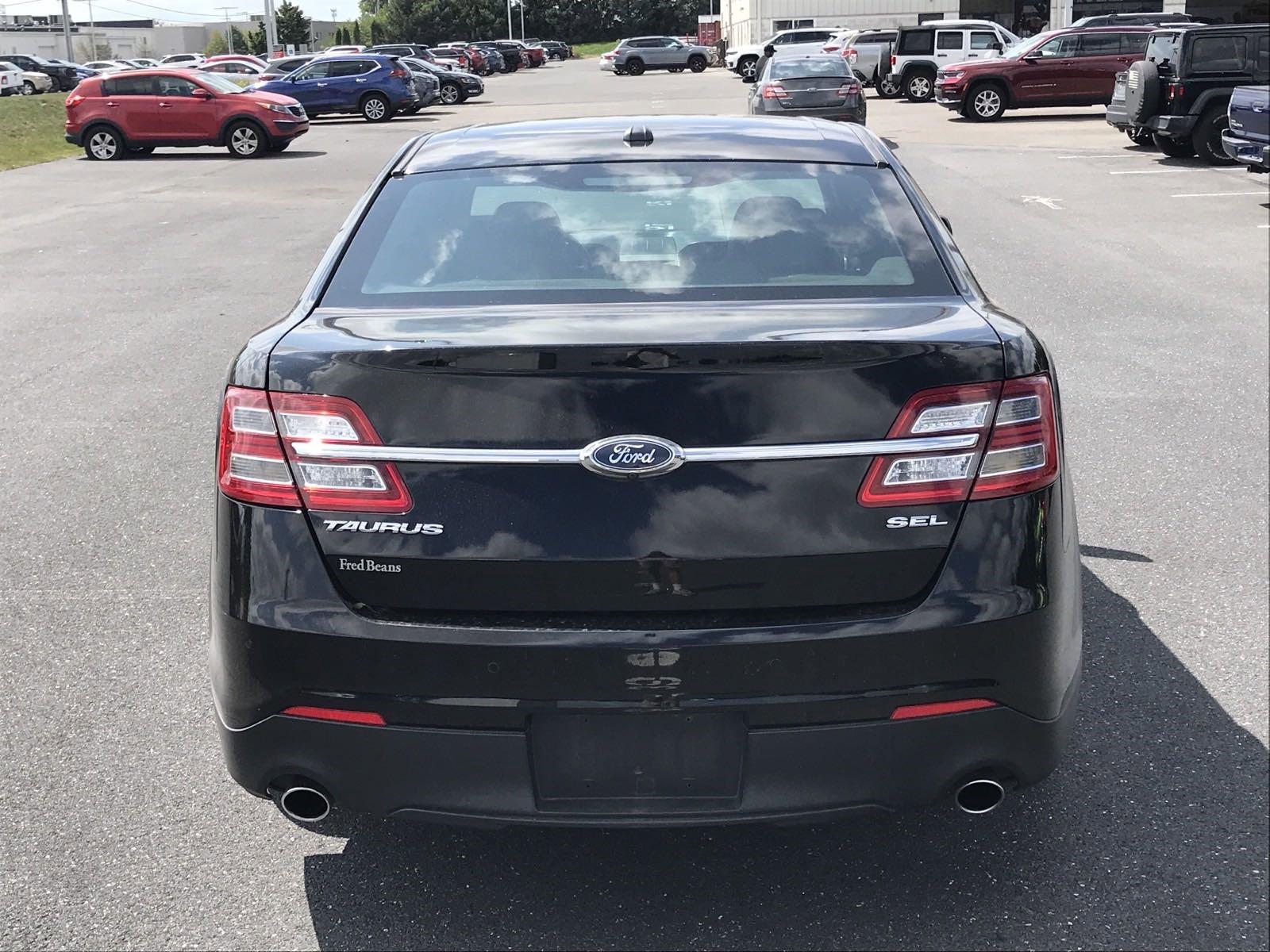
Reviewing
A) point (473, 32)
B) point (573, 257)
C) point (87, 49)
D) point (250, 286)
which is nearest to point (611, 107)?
point (250, 286)

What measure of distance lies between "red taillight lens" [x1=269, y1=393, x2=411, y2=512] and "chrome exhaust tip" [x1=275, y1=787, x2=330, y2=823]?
1.98 feet

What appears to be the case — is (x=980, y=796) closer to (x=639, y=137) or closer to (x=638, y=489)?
(x=638, y=489)

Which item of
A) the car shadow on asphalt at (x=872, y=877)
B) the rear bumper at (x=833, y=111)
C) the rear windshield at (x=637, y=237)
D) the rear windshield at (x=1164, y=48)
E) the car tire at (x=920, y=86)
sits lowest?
the car tire at (x=920, y=86)

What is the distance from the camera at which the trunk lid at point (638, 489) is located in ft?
8.21

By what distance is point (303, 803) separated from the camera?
109 inches

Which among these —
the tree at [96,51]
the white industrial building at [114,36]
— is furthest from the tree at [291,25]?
the tree at [96,51]

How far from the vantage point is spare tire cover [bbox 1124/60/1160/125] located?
20281 mm

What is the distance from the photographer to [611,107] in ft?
118

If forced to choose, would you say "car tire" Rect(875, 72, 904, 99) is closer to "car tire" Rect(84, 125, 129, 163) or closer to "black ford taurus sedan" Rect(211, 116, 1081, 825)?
"car tire" Rect(84, 125, 129, 163)

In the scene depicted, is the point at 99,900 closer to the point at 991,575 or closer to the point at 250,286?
the point at 991,575

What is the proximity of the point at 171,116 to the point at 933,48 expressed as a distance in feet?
69.1

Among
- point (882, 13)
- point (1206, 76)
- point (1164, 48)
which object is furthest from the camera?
point (882, 13)

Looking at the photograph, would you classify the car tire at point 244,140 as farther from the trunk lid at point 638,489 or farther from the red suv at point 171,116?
the trunk lid at point 638,489

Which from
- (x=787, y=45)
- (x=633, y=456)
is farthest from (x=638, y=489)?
(x=787, y=45)
